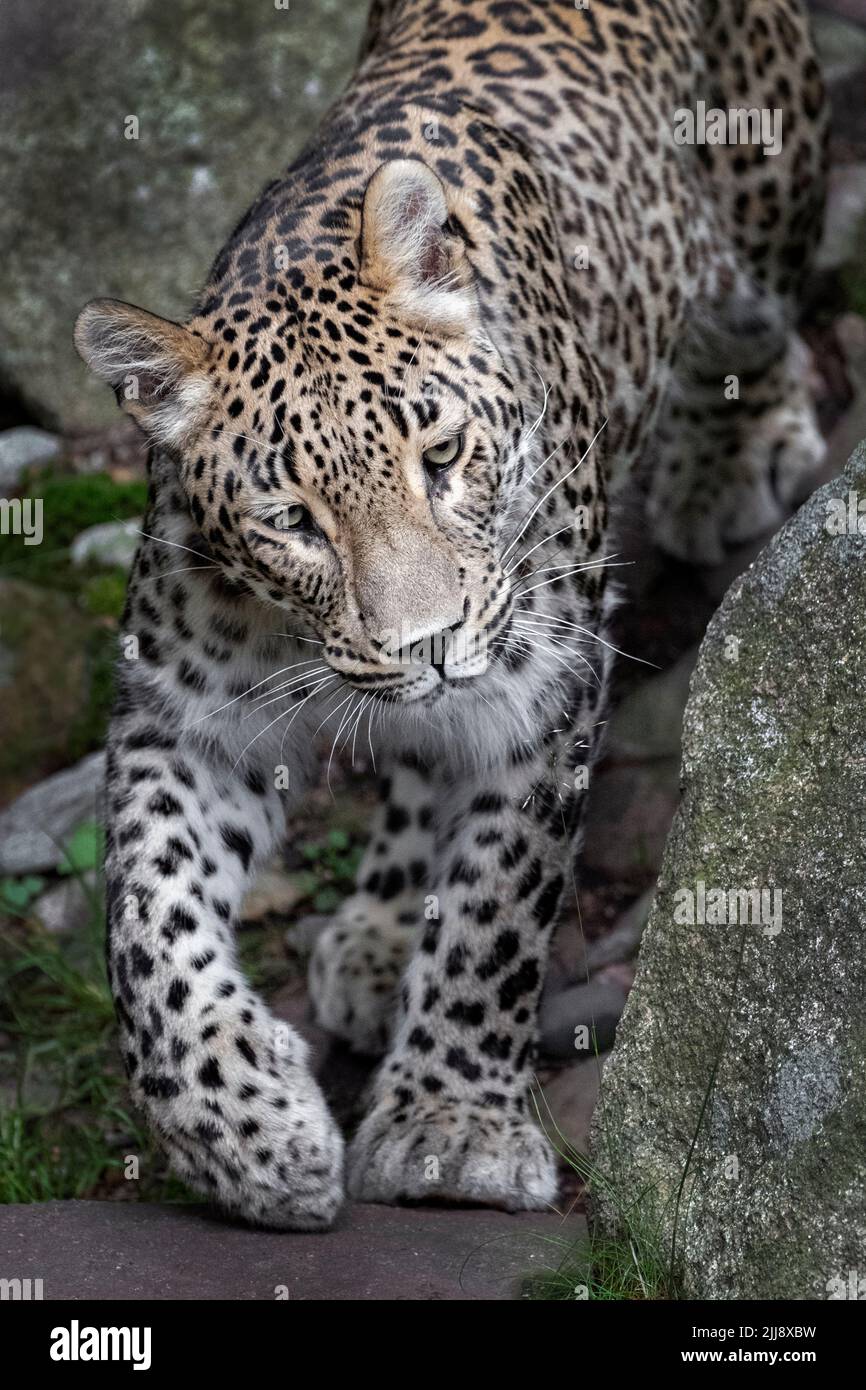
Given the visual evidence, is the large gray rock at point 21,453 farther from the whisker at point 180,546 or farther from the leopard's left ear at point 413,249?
the leopard's left ear at point 413,249

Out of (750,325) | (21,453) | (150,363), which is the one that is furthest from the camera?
(21,453)

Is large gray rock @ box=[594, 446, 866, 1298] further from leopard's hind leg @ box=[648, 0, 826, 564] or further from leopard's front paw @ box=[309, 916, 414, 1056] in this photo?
leopard's hind leg @ box=[648, 0, 826, 564]

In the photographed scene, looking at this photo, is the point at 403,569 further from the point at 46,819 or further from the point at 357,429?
the point at 46,819

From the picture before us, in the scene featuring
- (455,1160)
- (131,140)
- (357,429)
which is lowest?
(455,1160)

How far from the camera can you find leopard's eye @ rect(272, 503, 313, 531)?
5.34m

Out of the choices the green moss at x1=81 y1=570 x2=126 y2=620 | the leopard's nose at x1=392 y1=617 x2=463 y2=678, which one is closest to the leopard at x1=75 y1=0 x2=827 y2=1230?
the leopard's nose at x1=392 y1=617 x2=463 y2=678

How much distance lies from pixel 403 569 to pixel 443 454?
1.44 ft

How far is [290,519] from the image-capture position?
17.6 ft

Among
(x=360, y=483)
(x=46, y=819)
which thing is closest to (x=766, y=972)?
(x=360, y=483)

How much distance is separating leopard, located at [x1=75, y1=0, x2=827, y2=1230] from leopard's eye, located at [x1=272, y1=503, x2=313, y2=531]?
0.04 feet

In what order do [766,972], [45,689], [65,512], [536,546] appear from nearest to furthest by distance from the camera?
[766,972]
[536,546]
[45,689]
[65,512]

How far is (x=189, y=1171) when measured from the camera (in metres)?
5.68

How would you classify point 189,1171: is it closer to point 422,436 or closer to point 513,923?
point 513,923
